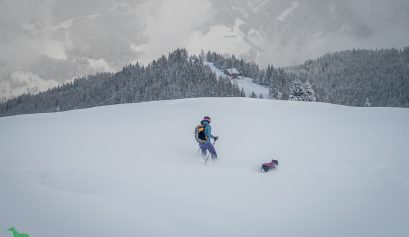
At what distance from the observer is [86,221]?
24.9ft

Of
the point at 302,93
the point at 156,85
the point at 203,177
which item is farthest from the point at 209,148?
the point at 156,85

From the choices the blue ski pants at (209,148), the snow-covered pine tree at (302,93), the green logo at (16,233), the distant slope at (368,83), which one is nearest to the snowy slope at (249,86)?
the distant slope at (368,83)

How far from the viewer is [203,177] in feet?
37.7

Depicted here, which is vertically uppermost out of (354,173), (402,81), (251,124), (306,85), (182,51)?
(182,51)

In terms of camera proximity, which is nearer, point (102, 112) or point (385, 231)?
point (385, 231)

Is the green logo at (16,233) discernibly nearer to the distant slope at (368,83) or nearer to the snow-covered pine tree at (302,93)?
the snow-covered pine tree at (302,93)

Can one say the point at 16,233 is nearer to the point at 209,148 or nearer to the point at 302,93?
the point at 209,148

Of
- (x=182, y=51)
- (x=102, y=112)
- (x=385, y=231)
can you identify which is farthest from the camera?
(x=182, y=51)

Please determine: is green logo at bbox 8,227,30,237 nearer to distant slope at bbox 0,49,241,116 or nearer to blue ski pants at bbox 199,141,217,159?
blue ski pants at bbox 199,141,217,159

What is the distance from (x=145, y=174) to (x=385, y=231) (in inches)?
271

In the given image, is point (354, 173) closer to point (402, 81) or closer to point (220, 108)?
point (220, 108)

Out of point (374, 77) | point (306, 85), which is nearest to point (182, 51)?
point (306, 85)

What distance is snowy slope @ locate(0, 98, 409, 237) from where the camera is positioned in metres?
8.09

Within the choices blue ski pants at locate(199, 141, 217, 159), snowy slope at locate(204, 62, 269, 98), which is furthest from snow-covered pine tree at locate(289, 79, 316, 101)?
blue ski pants at locate(199, 141, 217, 159)
